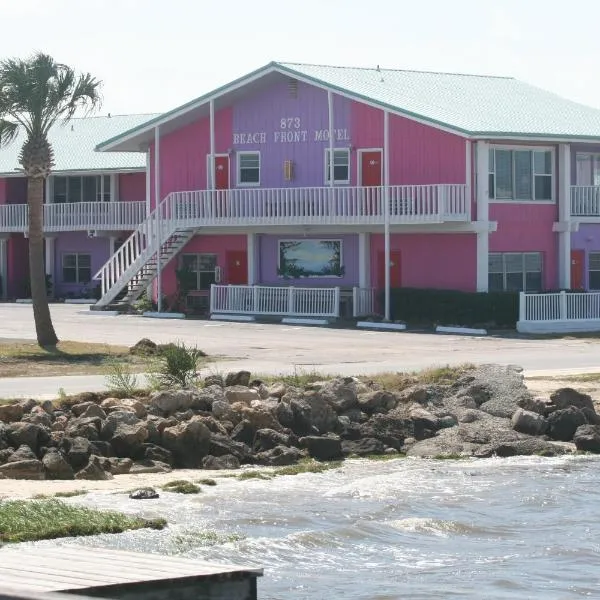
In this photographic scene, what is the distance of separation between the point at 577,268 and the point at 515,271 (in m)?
2.40

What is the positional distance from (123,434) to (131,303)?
95.2ft

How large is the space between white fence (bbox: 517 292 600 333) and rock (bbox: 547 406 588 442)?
685 inches

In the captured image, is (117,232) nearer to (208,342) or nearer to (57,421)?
(208,342)

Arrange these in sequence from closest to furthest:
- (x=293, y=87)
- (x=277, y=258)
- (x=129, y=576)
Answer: (x=129, y=576) → (x=293, y=87) → (x=277, y=258)

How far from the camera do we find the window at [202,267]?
1938 inches

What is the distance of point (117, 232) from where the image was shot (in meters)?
56.4

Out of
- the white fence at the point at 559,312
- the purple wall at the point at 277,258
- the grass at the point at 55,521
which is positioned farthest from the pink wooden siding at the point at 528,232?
the grass at the point at 55,521

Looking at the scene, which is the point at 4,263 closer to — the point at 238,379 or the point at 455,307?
the point at 455,307

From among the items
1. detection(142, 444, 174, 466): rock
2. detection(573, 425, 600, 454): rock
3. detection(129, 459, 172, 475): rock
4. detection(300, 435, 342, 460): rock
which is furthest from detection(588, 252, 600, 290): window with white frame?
detection(129, 459, 172, 475): rock

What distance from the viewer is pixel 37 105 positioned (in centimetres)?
3494

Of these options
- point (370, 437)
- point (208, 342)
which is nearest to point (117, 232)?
point (208, 342)

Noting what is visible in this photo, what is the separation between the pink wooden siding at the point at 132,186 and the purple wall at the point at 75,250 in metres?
1.67

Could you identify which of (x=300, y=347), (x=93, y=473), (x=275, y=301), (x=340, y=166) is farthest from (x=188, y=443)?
(x=340, y=166)

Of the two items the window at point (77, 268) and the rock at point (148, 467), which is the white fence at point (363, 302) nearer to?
the window at point (77, 268)
